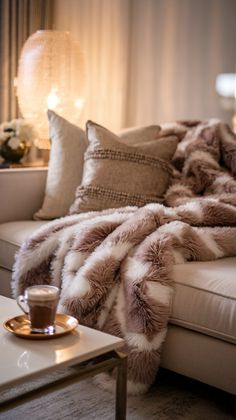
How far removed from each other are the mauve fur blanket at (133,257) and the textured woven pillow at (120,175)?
107mm

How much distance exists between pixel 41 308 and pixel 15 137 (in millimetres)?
2159

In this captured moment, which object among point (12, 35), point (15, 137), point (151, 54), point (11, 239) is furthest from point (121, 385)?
point (12, 35)

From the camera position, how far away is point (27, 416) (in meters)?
1.90

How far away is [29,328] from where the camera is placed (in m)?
1.57

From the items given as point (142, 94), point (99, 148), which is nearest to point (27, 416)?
point (99, 148)

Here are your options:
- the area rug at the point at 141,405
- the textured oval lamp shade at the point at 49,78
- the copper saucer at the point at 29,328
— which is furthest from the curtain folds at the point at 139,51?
the copper saucer at the point at 29,328

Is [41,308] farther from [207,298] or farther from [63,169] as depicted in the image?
[63,169]

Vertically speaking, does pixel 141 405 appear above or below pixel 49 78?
below

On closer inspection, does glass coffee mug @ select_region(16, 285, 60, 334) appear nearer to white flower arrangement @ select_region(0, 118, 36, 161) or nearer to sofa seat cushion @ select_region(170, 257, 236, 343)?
sofa seat cushion @ select_region(170, 257, 236, 343)

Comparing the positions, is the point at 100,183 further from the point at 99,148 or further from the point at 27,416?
the point at 27,416

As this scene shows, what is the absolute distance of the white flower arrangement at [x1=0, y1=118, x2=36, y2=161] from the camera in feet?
11.6

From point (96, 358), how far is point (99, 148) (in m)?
1.37

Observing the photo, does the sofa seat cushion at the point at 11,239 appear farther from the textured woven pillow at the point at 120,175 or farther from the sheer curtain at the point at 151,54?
the sheer curtain at the point at 151,54

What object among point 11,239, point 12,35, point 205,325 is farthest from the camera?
point 12,35
